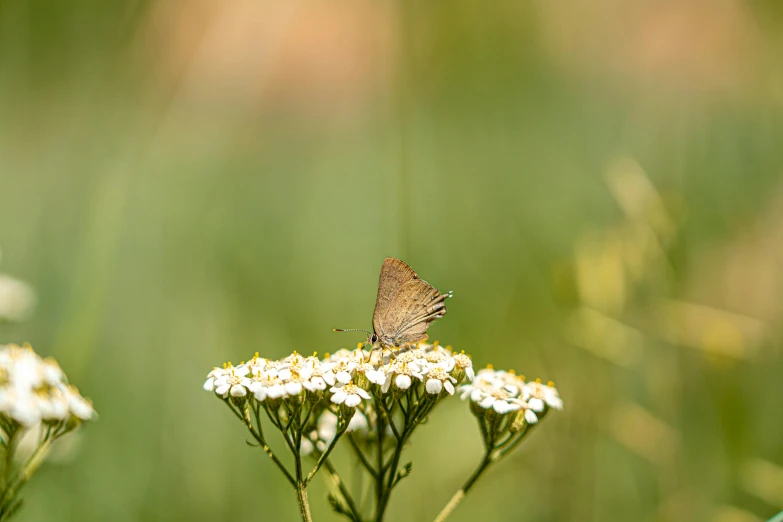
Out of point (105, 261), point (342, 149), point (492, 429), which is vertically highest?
point (342, 149)

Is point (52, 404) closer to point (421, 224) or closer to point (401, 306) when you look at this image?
point (401, 306)

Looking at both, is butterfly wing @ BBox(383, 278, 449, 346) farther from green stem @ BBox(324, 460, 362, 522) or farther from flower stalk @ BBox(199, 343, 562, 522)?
green stem @ BBox(324, 460, 362, 522)

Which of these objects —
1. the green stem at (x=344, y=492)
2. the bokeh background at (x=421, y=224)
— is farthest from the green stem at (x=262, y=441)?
the bokeh background at (x=421, y=224)

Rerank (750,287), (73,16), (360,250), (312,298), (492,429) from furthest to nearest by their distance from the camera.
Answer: (360,250) → (312,298) → (73,16) → (750,287) → (492,429)

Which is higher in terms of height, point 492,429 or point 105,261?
point 105,261

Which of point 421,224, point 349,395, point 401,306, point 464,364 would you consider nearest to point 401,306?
point 401,306

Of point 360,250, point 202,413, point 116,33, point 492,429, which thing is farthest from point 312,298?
point 492,429

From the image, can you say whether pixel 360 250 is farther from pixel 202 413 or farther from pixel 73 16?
pixel 73 16

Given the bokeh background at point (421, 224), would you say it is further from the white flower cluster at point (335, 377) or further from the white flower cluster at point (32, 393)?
the white flower cluster at point (335, 377)
